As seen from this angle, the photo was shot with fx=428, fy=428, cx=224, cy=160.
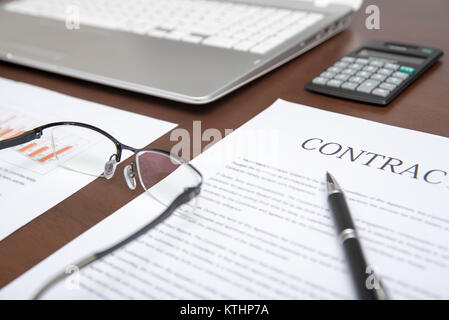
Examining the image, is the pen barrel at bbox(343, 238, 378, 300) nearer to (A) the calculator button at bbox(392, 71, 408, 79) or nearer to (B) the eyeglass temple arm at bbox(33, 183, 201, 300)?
(B) the eyeglass temple arm at bbox(33, 183, 201, 300)

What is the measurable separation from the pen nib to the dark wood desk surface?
5.2 inches

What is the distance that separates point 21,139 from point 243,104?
0.24m

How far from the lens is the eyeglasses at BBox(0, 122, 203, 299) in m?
0.34

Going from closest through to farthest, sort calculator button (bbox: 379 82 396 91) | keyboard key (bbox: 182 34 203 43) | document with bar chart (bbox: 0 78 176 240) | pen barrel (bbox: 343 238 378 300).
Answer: pen barrel (bbox: 343 238 378 300) < document with bar chart (bbox: 0 78 176 240) < calculator button (bbox: 379 82 396 91) < keyboard key (bbox: 182 34 203 43)

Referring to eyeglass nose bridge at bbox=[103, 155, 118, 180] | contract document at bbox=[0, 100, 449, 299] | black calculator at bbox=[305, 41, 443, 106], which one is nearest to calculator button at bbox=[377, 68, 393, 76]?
A: black calculator at bbox=[305, 41, 443, 106]

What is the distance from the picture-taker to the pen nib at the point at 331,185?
34 centimetres

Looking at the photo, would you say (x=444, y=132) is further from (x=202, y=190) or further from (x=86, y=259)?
(x=86, y=259)

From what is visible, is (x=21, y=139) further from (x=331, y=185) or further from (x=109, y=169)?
(x=331, y=185)

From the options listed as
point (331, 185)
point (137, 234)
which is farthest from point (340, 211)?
point (137, 234)

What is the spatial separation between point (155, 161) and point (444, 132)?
0.93ft

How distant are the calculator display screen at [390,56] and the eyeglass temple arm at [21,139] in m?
0.40

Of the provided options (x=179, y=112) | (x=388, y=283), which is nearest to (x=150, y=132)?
(x=179, y=112)

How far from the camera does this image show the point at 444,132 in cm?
42

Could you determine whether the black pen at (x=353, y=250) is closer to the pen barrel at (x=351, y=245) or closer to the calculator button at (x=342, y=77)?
the pen barrel at (x=351, y=245)
